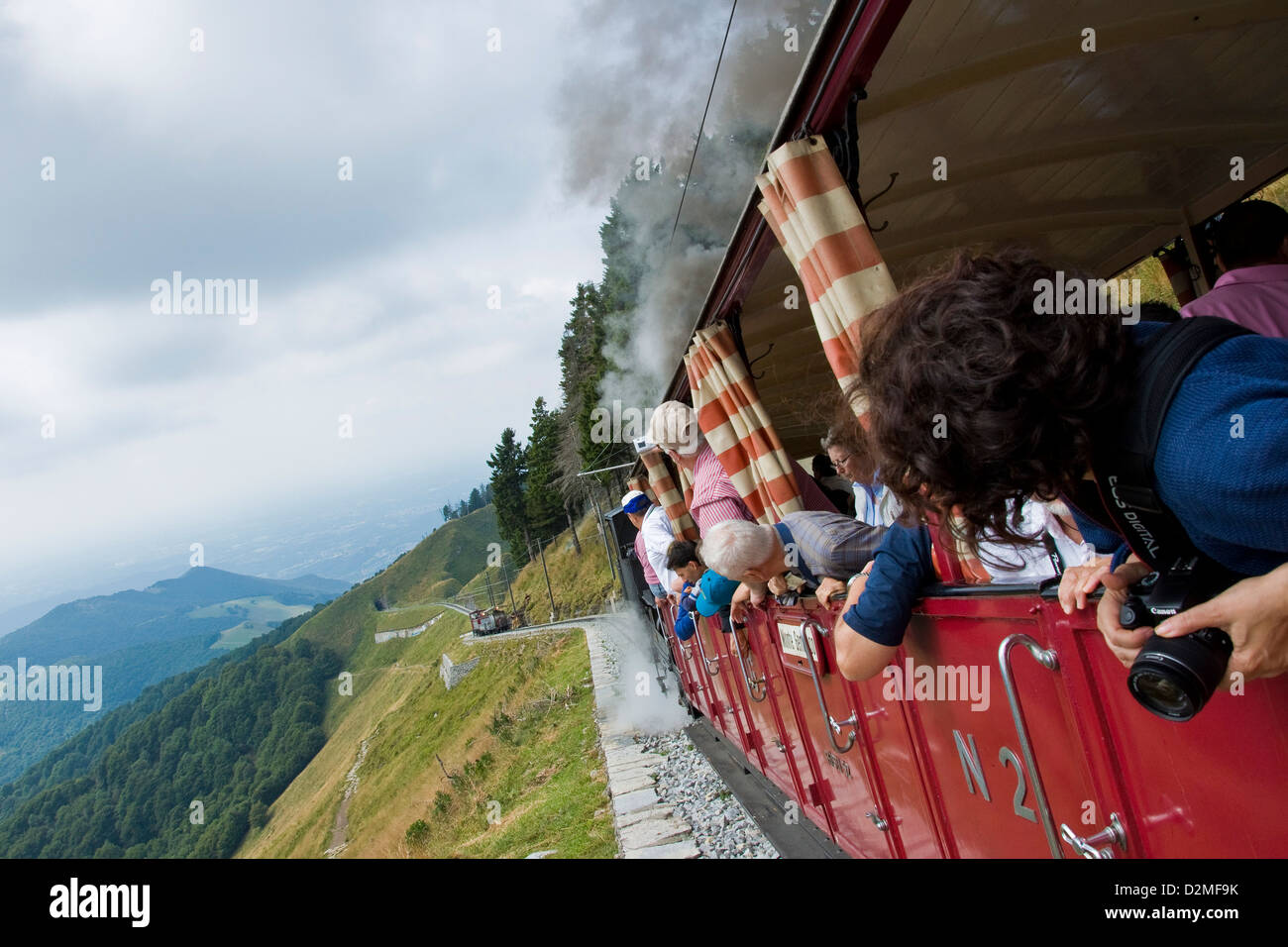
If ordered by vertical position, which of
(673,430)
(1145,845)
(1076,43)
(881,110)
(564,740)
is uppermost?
(1076,43)

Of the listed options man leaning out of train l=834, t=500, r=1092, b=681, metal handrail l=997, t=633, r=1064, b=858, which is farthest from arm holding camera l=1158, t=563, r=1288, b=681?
man leaning out of train l=834, t=500, r=1092, b=681

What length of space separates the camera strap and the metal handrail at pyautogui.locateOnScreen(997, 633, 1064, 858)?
0.60 metres

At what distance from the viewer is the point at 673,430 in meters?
5.10

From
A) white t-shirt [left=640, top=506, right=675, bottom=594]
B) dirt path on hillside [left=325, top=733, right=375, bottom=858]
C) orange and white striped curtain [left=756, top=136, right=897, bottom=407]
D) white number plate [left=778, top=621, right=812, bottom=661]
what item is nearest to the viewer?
orange and white striped curtain [left=756, top=136, right=897, bottom=407]

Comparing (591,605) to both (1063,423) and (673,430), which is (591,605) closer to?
(673,430)

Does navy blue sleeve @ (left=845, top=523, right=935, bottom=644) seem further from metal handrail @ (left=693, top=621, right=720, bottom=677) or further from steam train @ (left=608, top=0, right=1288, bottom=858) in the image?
metal handrail @ (left=693, top=621, right=720, bottom=677)

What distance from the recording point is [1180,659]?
3.29 feet

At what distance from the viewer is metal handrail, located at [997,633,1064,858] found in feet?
5.67

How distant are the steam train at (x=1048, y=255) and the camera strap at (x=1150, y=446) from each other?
272 mm

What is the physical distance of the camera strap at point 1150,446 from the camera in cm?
105

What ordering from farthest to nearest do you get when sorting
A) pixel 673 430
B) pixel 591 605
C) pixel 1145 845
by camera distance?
1. pixel 591 605
2. pixel 673 430
3. pixel 1145 845

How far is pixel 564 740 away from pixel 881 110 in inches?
532

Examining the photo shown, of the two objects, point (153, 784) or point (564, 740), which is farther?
point (153, 784)
